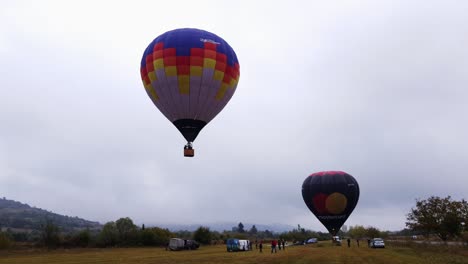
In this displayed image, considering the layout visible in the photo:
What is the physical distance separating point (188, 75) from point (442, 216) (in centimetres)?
4257

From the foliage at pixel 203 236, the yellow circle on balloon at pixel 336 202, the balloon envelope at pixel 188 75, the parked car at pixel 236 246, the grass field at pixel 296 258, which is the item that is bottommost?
the grass field at pixel 296 258

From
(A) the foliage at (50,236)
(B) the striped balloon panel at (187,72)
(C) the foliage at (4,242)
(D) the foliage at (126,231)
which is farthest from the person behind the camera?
(D) the foliage at (126,231)

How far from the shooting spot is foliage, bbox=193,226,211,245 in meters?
71.1

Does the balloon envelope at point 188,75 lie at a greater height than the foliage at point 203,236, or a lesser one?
greater

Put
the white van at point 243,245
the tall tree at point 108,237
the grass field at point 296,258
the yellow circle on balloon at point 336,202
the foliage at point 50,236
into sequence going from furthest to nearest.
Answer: the tall tree at point 108,237 < the foliage at point 50,236 < the yellow circle on balloon at point 336,202 < the white van at point 243,245 < the grass field at point 296,258

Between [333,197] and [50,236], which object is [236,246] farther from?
[50,236]

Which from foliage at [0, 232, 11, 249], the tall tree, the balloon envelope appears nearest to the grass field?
the balloon envelope

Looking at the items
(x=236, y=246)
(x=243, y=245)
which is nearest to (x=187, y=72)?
(x=236, y=246)

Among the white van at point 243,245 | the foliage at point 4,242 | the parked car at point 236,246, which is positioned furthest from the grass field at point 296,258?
the foliage at point 4,242

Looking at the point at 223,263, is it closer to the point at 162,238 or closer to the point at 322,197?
the point at 322,197

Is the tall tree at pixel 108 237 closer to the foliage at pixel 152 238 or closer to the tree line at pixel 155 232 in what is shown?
the tree line at pixel 155 232

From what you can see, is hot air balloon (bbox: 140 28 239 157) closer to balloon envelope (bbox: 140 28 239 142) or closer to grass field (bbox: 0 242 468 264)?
balloon envelope (bbox: 140 28 239 142)

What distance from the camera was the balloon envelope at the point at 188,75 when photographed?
30703 mm

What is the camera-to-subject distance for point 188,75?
101 ft
